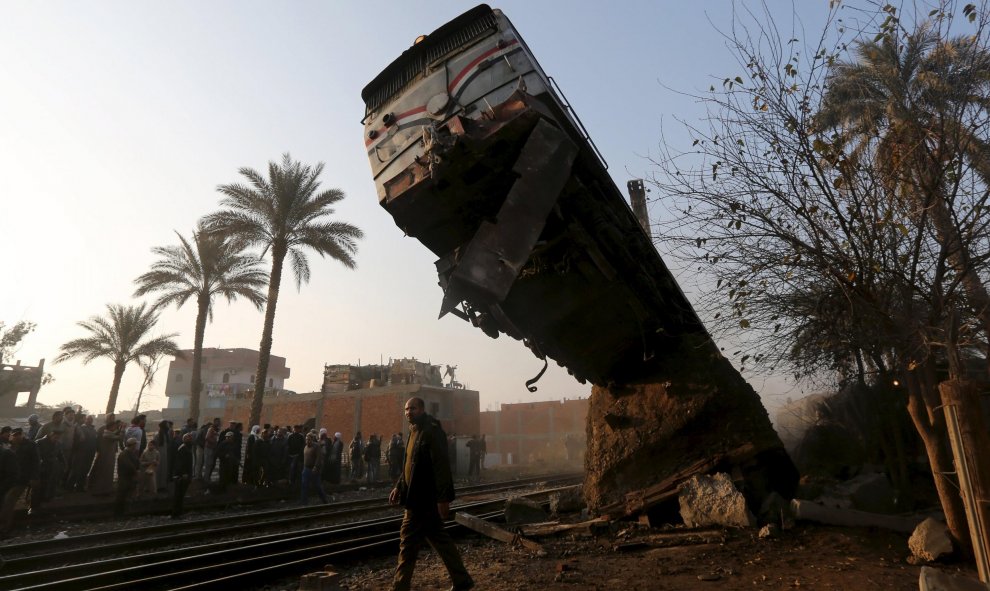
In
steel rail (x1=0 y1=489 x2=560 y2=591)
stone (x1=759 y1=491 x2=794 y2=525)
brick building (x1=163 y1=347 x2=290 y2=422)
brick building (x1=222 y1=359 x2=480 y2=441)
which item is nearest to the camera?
steel rail (x1=0 y1=489 x2=560 y2=591)

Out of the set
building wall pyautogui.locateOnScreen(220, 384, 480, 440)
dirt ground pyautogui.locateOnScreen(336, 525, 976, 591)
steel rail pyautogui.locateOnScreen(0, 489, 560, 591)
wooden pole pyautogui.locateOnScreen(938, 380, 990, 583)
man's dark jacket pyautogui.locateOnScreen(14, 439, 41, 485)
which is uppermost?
building wall pyautogui.locateOnScreen(220, 384, 480, 440)

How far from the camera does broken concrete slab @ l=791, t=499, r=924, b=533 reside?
5.90 meters

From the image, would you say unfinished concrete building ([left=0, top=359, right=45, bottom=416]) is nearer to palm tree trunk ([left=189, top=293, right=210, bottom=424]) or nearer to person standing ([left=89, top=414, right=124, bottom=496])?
palm tree trunk ([left=189, top=293, right=210, bottom=424])

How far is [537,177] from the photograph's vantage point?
497 centimetres

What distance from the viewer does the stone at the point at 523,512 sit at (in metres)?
8.24

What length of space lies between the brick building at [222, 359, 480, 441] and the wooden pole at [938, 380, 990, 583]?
2931 centimetres

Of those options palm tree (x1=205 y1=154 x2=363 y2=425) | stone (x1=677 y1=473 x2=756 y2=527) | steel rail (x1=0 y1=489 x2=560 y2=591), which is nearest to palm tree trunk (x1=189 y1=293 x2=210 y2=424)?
palm tree (x1=205 y1=154 x2=363 y2=425)

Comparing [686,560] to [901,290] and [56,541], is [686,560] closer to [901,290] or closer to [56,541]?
[901,290]

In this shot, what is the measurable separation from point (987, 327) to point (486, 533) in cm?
572

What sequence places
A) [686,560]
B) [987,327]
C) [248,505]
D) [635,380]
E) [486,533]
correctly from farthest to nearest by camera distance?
[248,505]
[635,380]
[486,533]
[686,560]
[987,327]

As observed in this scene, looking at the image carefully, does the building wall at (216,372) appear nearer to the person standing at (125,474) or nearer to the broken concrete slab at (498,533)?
the person standing at (125,474)

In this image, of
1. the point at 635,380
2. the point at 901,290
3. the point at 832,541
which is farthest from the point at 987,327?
the point at 635,380

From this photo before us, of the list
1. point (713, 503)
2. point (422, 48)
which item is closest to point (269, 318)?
point (422, 48)

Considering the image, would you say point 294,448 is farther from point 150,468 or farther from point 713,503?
point 713,503
